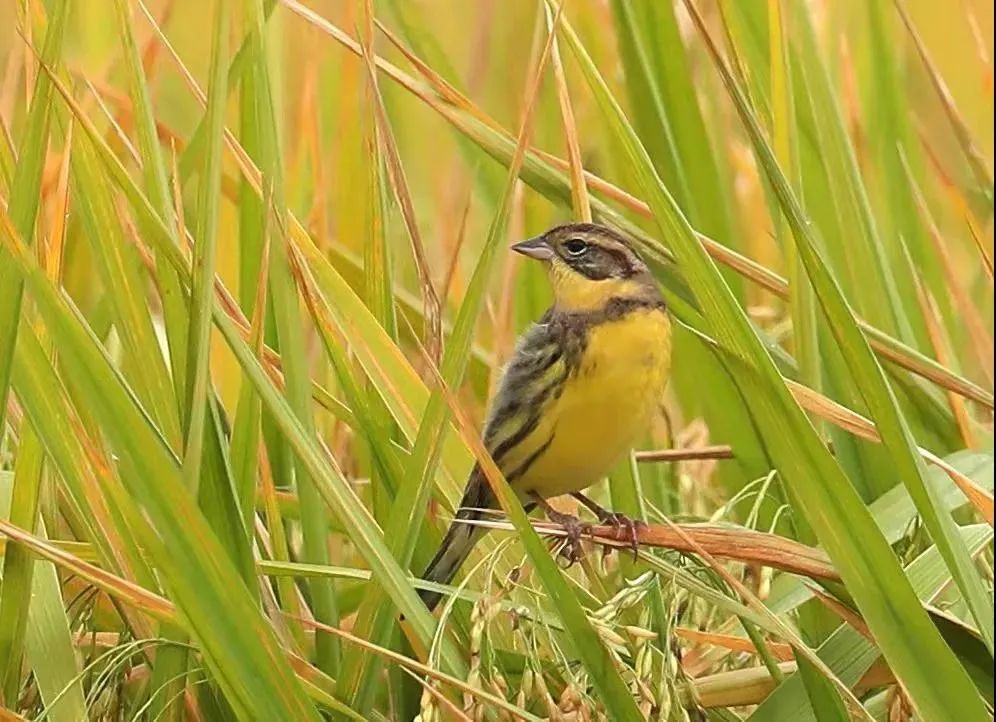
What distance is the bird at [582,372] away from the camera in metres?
1.96

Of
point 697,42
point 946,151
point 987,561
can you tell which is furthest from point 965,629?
point 946,151

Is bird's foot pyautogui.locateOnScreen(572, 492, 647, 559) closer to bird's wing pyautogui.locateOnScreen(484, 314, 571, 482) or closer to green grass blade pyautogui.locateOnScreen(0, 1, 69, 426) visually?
bird's wing pyautogui.locateOnScreen(484, 314, 571, 482)

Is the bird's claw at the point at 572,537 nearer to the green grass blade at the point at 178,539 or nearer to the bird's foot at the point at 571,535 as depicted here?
the bird's foot at the point at 571,535

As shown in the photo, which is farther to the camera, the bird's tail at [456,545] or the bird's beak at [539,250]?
the bird's beak at [539,250]

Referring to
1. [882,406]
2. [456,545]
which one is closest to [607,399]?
[456,545]

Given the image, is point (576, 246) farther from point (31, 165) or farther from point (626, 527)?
point (31, 165)

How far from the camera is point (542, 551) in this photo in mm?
1386

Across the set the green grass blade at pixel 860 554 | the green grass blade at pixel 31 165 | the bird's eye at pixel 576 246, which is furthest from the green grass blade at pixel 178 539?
the bird's eye at pixel 576 246

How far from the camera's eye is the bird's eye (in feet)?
6.66

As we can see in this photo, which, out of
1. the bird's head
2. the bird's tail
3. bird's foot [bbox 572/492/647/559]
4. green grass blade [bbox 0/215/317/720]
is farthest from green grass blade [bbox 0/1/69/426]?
the bird's head

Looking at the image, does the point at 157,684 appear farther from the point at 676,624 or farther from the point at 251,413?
the point at 676,624

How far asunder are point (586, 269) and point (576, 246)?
0.05 meters

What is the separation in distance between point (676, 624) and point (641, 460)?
22.0 inches

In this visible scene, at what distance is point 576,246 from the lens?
2051mm
